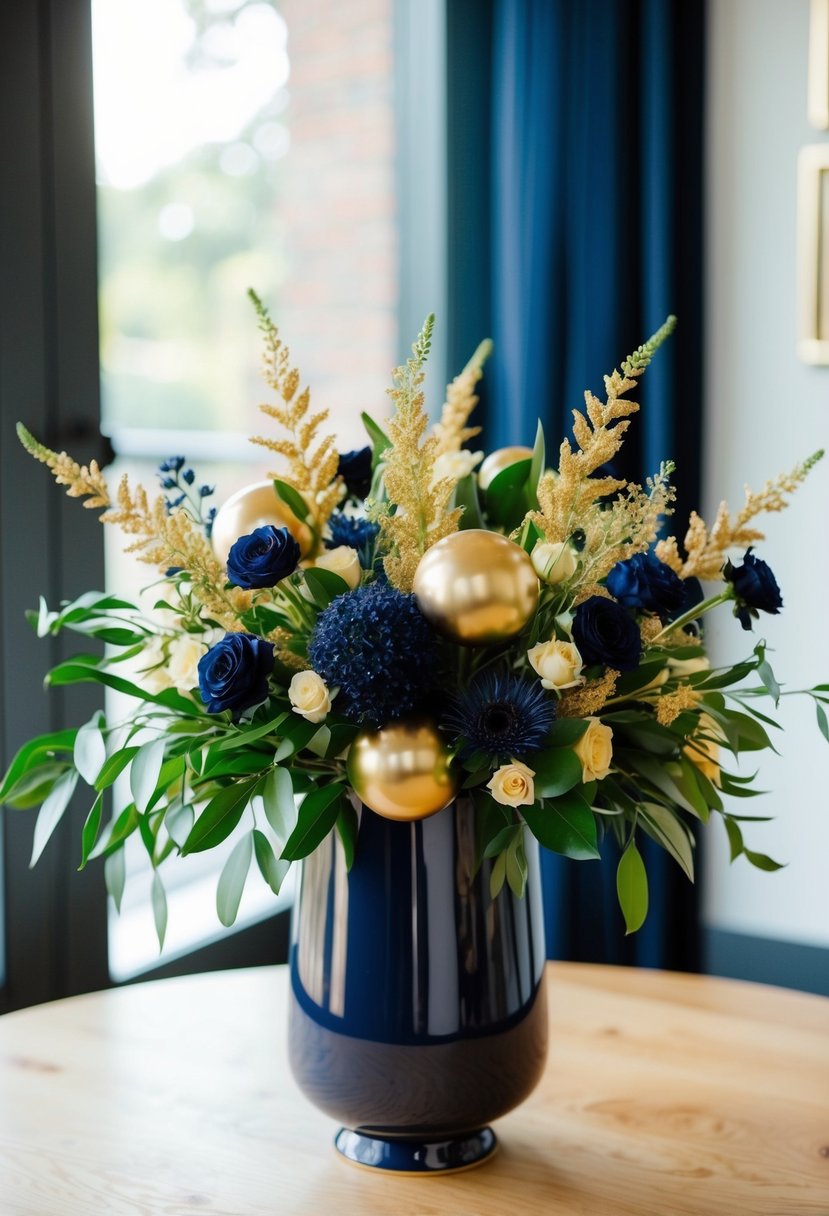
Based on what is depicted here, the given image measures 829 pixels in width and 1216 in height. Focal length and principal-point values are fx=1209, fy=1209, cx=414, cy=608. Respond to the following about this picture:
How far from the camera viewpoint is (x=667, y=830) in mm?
827

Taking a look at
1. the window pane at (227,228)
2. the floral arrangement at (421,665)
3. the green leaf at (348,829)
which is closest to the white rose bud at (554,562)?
the floral arrangement at (421,665)

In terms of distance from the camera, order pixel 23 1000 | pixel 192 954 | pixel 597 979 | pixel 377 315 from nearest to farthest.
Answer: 1. pixel 597 979
2. pixel 23 1000
3. pixel 192 954
4. pixel 377 315

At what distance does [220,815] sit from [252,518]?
23cm

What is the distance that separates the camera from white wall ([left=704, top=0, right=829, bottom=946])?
7.54 feet

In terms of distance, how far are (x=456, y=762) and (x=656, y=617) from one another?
7.4 inches

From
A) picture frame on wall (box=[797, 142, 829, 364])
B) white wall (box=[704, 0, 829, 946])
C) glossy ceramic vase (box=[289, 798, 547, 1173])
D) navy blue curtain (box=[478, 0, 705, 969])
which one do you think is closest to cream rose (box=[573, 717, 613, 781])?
glossy ceramic vase (box=[289, 798, 547, 1173])

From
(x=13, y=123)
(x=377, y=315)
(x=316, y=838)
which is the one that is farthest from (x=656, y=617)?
(x=377, y=315)

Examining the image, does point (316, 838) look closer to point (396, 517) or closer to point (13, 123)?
point (396, 517)

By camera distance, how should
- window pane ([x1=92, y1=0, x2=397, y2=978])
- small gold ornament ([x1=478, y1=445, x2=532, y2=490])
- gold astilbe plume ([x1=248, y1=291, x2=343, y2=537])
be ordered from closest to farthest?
gold astilbe plume ([x1=248, y1=291, x2=343, y2=537]) < small gold ornament ([x1=478, y1=445, x2=532, y2=490]) < window pane ([x1=92, y1=0, x2=397, y2=978])

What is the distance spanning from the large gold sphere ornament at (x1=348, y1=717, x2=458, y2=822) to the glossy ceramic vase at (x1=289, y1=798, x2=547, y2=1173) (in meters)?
0.05

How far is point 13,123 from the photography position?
1.50 m

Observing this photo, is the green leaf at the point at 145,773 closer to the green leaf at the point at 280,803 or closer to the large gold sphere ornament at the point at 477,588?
the green leaf at the point at 280,803

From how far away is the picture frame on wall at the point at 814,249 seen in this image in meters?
2.25

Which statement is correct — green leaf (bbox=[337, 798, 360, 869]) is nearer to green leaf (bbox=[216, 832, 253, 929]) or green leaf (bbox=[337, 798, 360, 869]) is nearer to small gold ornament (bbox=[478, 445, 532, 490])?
green leaf (bbox=[216, 832, 253, 929])
